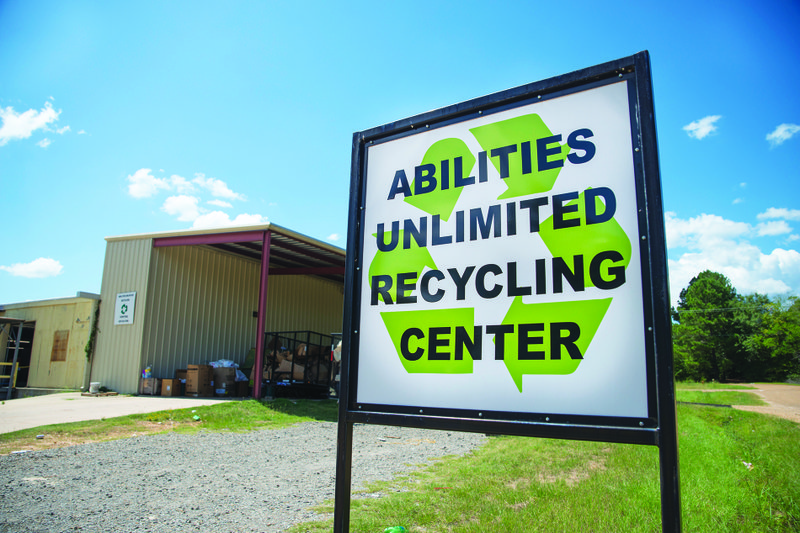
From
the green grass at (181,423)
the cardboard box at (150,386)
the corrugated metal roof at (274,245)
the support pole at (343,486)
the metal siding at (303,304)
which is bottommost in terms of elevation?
the green grass at (181,423)

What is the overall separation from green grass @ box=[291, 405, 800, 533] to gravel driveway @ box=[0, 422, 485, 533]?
23.4 inches

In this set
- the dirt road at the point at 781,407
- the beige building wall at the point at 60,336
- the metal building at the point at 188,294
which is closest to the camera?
the dirt road at the point at 781,407

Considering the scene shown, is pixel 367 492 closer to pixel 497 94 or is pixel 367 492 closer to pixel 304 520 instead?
pixel 304 520

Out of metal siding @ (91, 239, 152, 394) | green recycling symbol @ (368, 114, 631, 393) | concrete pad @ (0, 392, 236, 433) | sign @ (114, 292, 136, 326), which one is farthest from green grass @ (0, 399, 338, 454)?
green recycling symbol @ (368, 114, 631, 393)

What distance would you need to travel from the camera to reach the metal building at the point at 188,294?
1409 cm

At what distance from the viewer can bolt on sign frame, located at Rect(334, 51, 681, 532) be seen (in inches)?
68.2

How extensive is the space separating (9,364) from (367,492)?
1817 cm

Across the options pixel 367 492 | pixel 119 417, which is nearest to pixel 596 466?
pixel 367 492

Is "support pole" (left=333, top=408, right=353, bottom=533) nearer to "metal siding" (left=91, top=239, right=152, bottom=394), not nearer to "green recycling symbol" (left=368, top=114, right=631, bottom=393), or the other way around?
"green recycling symbol" (left=368, top=114, right=631, bottom=393)

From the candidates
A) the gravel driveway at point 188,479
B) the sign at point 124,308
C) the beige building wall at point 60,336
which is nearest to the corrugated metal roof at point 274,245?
the sign at point 124,308

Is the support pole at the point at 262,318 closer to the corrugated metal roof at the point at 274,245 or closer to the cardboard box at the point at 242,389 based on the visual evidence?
the corrugated metal roof at the point at 274,245

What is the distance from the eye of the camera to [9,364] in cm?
1653

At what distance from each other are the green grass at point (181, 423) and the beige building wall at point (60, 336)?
7.52 metres

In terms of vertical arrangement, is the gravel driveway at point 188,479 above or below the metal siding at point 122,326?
below
